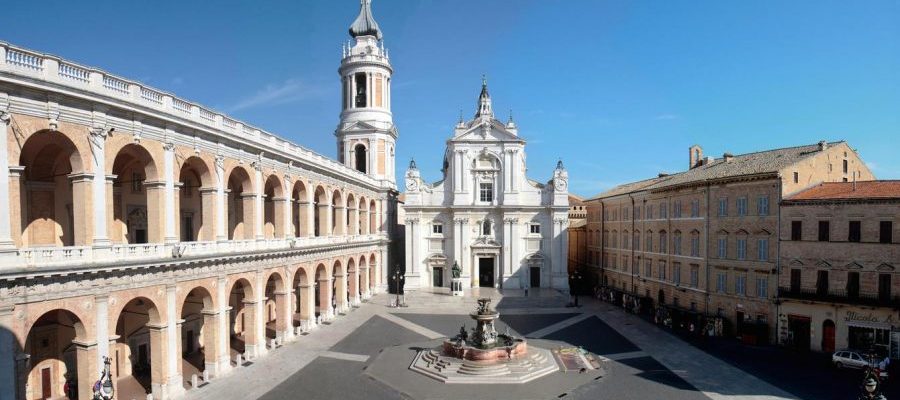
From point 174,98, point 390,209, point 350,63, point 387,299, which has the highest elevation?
point 350,63

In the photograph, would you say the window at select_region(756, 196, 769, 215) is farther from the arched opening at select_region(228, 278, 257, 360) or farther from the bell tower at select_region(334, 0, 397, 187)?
the bell tower at select_region(334, 0, 397, 187)

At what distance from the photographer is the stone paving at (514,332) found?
23500 mm

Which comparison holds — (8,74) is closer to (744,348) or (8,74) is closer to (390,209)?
(744,348)

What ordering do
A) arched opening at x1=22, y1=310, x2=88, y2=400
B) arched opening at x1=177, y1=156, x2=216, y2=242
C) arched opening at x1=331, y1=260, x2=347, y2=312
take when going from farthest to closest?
arched opening at x1=331, y1=260, x2=347, y2=312
arched opening at x1=177, y1=156, x2=216, y2=242
arched opening at x1=22, y1=310, x2=88, y2=400

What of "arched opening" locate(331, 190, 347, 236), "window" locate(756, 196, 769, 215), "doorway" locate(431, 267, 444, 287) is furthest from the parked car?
"doorway" locate(431, 267, 444, 287)

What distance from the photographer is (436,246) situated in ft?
185

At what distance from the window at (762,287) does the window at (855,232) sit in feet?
16.4

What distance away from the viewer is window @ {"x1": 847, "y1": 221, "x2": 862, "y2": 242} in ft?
94.1

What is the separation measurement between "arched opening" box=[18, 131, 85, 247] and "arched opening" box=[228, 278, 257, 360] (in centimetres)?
887

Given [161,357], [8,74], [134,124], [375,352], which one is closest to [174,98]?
[134,124]

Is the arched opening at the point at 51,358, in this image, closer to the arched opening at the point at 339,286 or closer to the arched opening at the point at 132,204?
the arched opening at the point at 132,204

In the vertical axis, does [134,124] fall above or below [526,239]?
above

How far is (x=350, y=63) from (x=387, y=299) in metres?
26.0

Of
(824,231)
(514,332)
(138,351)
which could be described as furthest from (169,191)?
(824,231)
